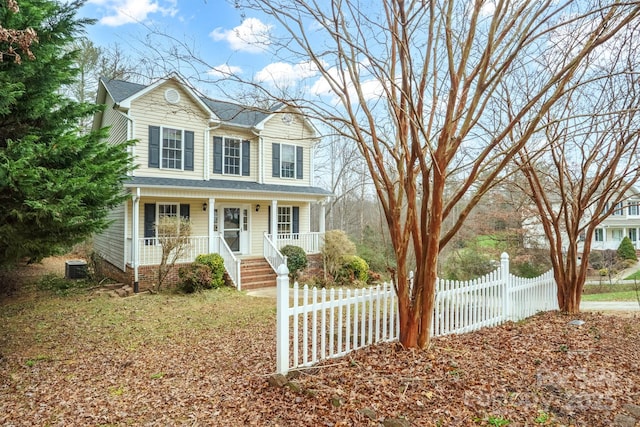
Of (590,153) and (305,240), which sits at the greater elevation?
(590,153)

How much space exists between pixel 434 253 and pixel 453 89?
189 centimetres

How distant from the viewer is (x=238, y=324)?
24.2 feet

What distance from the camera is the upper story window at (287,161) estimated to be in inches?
603

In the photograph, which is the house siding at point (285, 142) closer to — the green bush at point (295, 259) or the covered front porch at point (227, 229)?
the covered front porch at point (227, 229)

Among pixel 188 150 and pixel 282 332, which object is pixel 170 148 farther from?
pixel 282 332

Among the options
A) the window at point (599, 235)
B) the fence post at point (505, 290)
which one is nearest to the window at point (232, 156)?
the fence post at point (505, 290)

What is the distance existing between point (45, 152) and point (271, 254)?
878 centimetres

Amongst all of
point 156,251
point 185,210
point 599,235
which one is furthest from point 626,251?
point 156,251

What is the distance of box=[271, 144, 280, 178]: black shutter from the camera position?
15250mm

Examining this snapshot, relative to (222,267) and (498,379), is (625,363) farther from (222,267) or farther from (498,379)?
(222,267)

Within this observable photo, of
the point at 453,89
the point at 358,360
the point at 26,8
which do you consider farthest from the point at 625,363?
the point at 26,8

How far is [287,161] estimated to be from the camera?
15.7m

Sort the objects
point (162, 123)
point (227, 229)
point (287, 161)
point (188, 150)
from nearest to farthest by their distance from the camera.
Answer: point (162, 123) < point (188, 150) < point (227, 229) < point (287, 161)

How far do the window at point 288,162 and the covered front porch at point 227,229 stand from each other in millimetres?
1234
